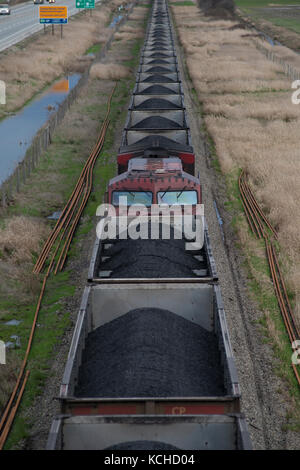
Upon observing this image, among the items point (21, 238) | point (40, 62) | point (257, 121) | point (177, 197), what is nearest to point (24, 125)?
point (257, 121)

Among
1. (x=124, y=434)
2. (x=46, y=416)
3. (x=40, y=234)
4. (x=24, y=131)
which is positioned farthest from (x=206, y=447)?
(x=24, y=131)

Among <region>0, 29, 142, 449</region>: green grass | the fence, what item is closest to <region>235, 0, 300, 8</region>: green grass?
the fence

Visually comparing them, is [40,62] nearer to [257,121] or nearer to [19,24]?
[257,121]

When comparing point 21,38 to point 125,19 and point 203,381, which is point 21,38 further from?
point 203,381

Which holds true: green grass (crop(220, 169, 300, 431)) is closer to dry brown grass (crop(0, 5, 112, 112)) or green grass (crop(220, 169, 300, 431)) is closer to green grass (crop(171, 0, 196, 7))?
dry brown grass (crop(0, 5, 112, 112))

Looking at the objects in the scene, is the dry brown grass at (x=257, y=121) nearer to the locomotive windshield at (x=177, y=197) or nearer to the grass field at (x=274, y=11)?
the locomotive windshield at (x=177, y=197)
